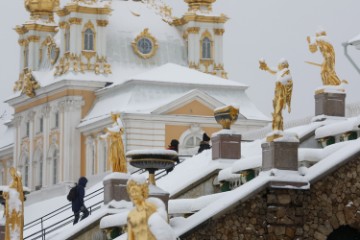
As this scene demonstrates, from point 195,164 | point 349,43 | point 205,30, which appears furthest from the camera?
point 205,30

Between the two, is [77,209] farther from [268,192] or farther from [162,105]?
[162,105]

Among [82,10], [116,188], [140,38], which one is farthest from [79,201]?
[140,38]

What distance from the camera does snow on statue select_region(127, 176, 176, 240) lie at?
1013 inches

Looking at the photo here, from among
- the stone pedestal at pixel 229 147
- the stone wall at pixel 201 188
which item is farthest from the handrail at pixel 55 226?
the stone pedestal at pixel 229 147

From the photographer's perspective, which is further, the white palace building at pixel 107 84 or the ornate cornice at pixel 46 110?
the ornate cornice at pixel 46 110

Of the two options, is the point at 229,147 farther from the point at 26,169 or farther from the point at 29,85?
the point at 26,169

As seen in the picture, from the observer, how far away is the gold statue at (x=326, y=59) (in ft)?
121

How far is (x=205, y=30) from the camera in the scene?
87375 mm

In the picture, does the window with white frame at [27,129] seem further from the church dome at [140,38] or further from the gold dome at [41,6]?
the church dome at [140,38]

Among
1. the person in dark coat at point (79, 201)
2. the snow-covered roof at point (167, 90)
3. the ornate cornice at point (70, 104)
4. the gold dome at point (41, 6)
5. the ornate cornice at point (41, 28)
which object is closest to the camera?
the person in dark coat at point (79, 201)

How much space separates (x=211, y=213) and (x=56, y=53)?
176ft

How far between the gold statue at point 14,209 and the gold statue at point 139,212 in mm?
11319

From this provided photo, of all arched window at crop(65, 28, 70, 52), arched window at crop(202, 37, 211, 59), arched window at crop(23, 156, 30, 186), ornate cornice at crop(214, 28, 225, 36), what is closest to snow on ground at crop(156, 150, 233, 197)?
arched window at crop(65, 28, 70, 52)

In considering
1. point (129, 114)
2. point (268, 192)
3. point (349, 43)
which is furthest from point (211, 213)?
point (129, 114)
